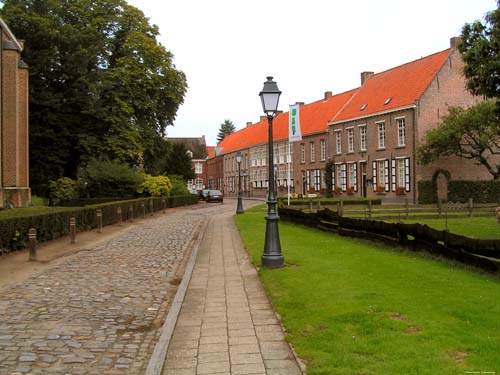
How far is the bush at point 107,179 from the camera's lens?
119ft

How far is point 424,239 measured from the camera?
11.6 m

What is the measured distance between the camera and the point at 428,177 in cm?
4003

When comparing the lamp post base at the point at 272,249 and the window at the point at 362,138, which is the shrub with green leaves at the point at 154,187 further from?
the lamp post base at the point at 272,249

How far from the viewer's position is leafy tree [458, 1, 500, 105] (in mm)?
12844

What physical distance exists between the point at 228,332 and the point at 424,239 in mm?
6720

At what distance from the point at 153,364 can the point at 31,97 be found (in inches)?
1435

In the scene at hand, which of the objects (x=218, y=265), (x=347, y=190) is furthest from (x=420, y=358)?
(x=347, y=190)

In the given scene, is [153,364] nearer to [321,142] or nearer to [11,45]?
[11,45]

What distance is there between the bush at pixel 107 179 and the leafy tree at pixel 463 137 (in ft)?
70.3

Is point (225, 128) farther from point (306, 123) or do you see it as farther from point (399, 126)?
point (399, 126)

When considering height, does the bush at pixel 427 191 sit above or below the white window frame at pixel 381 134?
below

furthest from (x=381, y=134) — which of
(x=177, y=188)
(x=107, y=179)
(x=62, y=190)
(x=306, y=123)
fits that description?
(x=62, y=190)

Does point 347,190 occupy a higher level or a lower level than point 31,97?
lower

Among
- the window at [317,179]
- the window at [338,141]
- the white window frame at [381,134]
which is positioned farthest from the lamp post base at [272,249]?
the window at [317,179]
